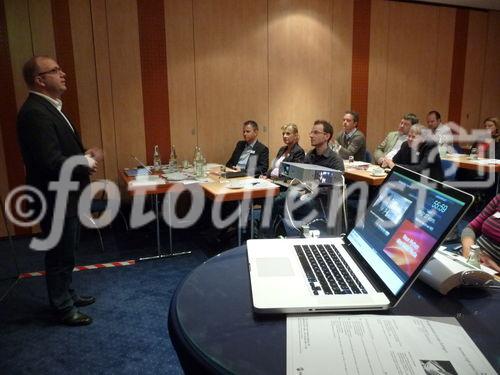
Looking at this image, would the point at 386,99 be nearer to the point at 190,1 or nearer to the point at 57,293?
the point at 190,1

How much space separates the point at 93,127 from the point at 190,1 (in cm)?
195

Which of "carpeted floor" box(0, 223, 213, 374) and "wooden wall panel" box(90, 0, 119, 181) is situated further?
"wooden wall panel" box(90, 0, 119, 181)

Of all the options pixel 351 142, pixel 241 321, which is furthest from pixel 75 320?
pixel 351 142

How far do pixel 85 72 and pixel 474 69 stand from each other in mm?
6264

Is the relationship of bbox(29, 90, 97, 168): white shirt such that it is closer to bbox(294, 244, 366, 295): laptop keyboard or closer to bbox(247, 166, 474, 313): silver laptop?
bbox(247, 166, 474, 313): silver laptop

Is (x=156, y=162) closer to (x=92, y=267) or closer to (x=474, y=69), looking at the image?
(x=92, y=267)

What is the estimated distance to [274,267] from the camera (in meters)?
1.12

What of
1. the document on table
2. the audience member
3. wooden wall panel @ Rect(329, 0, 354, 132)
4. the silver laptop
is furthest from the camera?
the audience member

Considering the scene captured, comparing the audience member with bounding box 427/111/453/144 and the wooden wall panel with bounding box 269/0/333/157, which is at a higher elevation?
the wooden wall panel with bounding box 269/0/333/157

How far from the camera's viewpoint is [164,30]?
471cm

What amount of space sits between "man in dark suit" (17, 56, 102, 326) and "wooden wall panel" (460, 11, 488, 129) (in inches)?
257

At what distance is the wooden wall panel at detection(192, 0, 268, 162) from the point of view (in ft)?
16.2

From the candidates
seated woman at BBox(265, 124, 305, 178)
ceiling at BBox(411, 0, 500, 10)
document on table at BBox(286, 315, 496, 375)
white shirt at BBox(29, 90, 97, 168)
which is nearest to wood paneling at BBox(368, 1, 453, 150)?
ceiling at BBox(411, 0, 500, 10)

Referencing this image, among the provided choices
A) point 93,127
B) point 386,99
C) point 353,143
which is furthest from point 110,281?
point 386,99
